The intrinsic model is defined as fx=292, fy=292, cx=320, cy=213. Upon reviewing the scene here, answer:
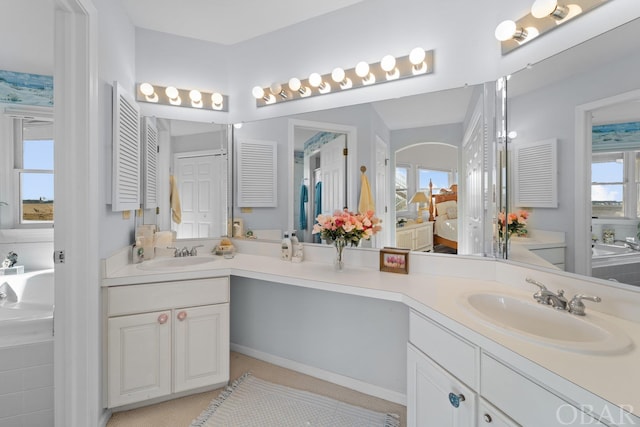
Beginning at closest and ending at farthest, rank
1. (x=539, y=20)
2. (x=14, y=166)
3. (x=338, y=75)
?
1. (x=539, y=20)
2. (x=338, y=75)
3. (x=14, y=166)

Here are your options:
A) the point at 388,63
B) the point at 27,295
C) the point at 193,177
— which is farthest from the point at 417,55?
the point at 27,295

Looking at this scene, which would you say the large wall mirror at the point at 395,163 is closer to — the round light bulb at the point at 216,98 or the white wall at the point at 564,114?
the white wall at the point at 564,114

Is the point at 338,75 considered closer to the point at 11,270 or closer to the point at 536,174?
the point at 536,174

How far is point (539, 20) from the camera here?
4.51 feet

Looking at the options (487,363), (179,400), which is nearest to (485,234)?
(487,363)

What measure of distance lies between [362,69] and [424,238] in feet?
3.83

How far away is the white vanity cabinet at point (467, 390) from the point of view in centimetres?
73

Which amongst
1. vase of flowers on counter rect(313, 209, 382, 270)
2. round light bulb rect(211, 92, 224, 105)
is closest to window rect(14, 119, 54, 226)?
round light bulb rect(211, 92, 224, 105)

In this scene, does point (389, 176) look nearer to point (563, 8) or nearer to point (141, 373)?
point (563, 8)

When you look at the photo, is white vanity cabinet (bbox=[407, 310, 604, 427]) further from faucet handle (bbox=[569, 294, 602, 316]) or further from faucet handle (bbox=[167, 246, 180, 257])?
faucet handle (bbox=[167, 246, 180, 257])

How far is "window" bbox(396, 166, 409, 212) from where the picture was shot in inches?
72.0

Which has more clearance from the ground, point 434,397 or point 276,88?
point 276,88

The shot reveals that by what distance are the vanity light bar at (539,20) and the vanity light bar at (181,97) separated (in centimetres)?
202

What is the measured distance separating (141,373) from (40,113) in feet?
8.89
